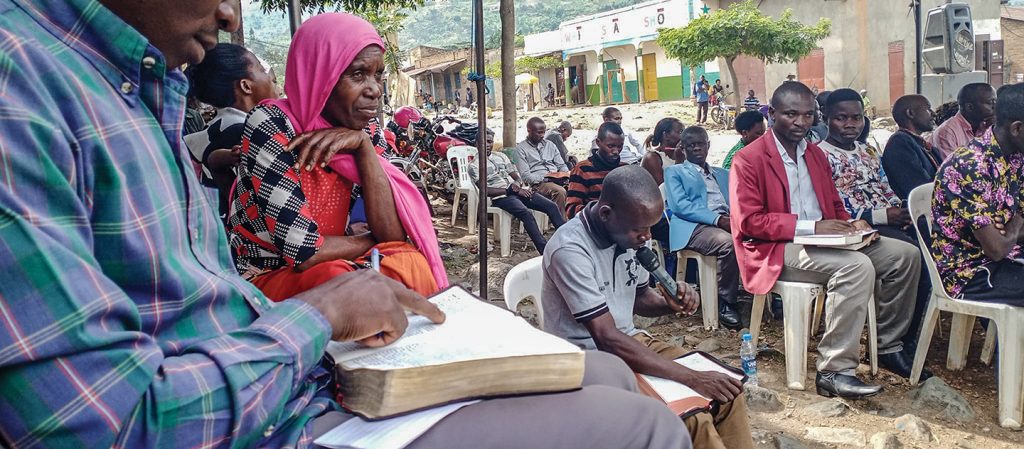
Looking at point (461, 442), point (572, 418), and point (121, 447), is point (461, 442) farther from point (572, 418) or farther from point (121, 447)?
point (121, 447)

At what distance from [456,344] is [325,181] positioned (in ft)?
3.07

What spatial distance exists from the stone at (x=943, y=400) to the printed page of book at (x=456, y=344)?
3010 millimetres

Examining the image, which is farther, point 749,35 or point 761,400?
point 749,35

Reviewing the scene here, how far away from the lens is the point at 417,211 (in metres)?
2.04

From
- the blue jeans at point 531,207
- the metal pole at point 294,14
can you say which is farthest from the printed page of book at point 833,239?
the blue jeans at point 531,207

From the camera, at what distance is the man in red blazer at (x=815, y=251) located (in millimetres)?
3676

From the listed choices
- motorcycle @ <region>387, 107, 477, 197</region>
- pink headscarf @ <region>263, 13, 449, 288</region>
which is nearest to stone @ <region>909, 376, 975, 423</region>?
pink headscarf @ <region>263, 13, 449, 288</region>

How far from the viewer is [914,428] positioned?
318cm

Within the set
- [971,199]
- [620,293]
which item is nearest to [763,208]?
[971,199]

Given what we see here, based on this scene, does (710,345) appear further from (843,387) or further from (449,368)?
(449,368)

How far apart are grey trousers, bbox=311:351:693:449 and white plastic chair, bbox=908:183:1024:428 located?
9.17 ft

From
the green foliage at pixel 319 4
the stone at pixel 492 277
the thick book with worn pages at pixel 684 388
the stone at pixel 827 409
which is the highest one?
the green foliage at pixel 319 4

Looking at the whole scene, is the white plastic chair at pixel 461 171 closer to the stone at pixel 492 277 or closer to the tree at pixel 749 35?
the stone at pixel 492 277

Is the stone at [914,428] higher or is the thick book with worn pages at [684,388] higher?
the thick book with worn pages at [684,388]
